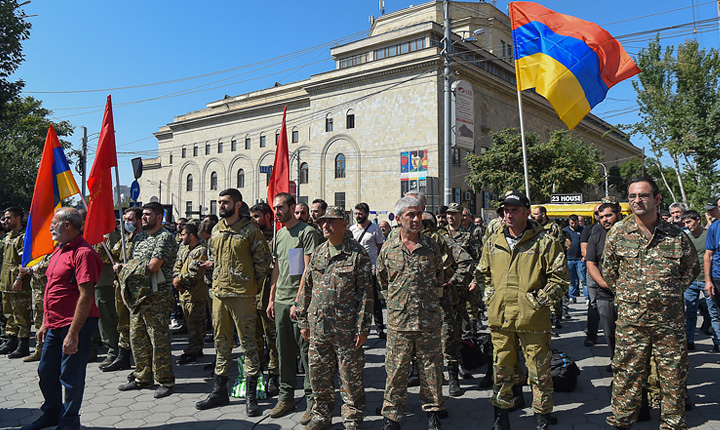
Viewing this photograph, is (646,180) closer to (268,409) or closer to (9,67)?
(268,409)

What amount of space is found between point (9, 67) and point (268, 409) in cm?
1995

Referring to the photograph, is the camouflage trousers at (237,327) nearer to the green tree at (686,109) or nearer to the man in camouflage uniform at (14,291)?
the man in camouflage uniform at (14,291)

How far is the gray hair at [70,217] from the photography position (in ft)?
14.2

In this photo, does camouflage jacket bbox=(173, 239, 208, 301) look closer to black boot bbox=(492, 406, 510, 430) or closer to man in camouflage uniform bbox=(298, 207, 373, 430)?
man in camouflage uniform bbox=(298, 207, 373, 430)

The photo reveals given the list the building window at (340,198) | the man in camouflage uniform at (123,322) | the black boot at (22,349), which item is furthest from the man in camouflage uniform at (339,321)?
the building window at (340,198)

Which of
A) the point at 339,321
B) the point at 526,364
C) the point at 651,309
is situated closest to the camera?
the point at 651,309

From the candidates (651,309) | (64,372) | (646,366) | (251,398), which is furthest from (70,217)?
(646,366)

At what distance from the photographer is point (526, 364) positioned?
4020 mm

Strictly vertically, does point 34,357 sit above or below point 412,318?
below

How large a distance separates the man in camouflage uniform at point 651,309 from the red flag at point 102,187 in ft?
20.1

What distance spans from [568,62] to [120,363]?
787cm

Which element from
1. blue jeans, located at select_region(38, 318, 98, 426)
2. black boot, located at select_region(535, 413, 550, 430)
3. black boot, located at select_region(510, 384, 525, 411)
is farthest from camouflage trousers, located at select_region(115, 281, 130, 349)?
black boot, located at select_region(535, 413, 550, 430)

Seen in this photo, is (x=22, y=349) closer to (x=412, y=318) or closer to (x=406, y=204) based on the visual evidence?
(x=412, y=318)

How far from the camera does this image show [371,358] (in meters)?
7.01
